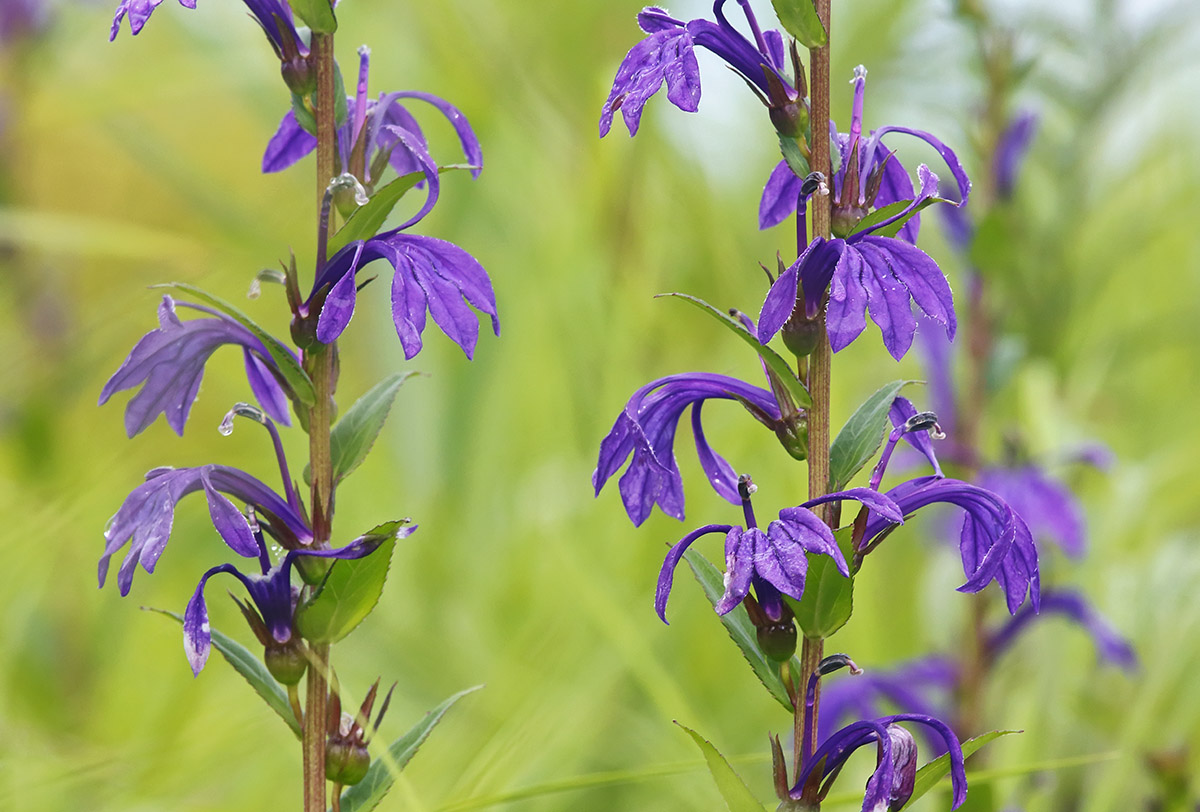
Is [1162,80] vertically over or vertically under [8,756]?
over

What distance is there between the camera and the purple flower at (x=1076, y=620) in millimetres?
1023

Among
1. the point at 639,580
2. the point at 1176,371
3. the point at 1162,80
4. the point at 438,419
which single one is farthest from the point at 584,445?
the point at 1176,371

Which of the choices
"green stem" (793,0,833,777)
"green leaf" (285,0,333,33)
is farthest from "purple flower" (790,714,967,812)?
"green leaf" (285,0,333,33)

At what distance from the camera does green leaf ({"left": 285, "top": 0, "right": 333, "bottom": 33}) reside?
51cm

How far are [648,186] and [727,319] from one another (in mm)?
1343

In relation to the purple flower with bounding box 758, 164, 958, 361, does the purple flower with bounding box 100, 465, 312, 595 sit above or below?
below

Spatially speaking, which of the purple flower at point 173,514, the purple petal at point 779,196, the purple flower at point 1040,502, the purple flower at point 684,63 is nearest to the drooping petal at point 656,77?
the purple flower at point 684,63

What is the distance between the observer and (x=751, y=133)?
6.31 ft

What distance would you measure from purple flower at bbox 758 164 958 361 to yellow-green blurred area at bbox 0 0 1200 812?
1.37 ft

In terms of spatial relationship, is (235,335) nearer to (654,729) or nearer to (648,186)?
(654,729)

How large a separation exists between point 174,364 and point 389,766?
21 cm

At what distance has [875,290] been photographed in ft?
1.55

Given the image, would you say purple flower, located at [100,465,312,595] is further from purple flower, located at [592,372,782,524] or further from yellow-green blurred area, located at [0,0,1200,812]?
yellow-green blurred area, located at [0,0,1200,812]

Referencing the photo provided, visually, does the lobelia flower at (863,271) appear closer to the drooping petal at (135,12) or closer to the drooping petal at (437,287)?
the drooping petal at (437,287)
